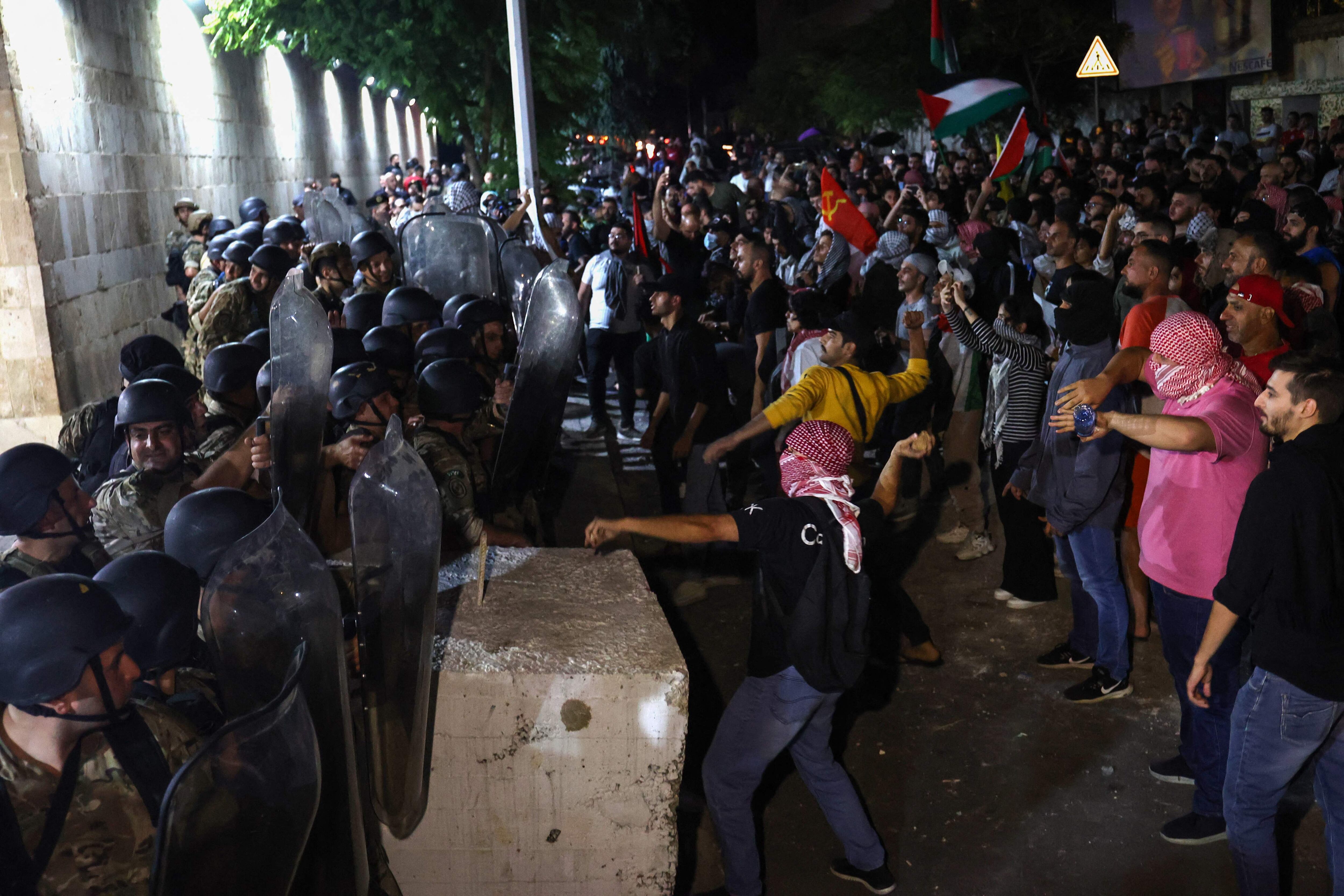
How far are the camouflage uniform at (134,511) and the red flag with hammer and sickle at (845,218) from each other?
5431 mm

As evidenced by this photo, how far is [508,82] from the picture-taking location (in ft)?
47.4

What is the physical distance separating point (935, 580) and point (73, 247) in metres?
7.18

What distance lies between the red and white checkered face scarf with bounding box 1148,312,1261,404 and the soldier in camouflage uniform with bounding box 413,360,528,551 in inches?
93.1

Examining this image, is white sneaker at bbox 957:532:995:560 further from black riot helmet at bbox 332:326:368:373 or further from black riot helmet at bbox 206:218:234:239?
black riot helmet at bbox 206:218:234:239

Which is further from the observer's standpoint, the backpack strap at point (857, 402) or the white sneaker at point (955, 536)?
the white sneaker at point (955, 536)

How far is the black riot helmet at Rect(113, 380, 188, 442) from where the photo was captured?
12.9 feet

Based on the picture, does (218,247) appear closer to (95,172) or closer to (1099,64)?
(95,172)

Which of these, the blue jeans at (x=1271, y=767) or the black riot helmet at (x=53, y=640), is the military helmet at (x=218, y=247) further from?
the blue jeans at (x=1271, y=767)

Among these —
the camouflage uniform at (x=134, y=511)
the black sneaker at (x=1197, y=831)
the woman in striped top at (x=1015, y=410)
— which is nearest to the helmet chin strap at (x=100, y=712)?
the camouflage uniform at (x=134, y=511)

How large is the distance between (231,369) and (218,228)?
6.40 metres

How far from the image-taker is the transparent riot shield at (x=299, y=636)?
8.34 feet

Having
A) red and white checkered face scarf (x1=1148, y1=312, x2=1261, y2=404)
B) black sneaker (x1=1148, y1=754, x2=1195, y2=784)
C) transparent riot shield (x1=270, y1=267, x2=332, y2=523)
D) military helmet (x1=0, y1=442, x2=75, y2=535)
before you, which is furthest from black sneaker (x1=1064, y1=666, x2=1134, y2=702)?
military helmet (x1=0, y1=442, x2=75, y2=535)

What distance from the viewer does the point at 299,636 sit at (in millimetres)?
2578

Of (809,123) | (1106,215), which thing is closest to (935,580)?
(1106,215)
